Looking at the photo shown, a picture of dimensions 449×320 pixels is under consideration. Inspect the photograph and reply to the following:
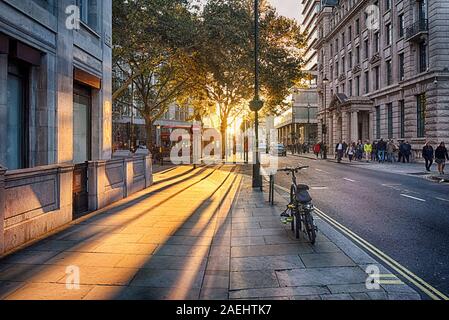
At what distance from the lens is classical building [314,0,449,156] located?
27.7 metres

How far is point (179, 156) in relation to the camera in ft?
137

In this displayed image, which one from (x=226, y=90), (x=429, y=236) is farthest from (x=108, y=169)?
(x=226, y=90)

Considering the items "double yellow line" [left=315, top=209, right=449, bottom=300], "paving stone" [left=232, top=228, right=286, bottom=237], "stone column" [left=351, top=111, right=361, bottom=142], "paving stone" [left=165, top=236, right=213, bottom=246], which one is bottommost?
"double yellow line" [left=315, top=209, right=449, bottom=300]

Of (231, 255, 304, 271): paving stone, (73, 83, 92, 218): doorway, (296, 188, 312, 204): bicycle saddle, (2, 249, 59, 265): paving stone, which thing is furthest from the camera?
(73, 83, 92, 218): doorway

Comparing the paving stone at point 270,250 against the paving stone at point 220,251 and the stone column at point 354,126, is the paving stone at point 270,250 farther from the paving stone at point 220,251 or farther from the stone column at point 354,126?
the stone column at point 354,126

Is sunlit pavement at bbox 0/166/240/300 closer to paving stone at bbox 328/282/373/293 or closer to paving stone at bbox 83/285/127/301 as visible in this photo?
paving stone at bbox 83/285/127/301

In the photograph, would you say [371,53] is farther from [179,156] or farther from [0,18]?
[0,18]

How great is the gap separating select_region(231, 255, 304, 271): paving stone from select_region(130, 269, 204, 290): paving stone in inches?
25.0

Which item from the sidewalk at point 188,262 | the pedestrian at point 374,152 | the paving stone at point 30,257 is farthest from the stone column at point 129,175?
the pedestrian at point 374,152

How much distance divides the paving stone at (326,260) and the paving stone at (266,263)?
4.8 inches

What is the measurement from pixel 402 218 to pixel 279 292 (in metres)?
5.61

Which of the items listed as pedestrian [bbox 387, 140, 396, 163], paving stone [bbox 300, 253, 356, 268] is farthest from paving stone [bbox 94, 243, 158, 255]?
pedestrian [bbox 387, 140, 396, 163]

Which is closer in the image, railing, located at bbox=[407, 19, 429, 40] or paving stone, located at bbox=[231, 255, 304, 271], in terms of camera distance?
paving stone, located at bbox=[231, 255, 304, 271]

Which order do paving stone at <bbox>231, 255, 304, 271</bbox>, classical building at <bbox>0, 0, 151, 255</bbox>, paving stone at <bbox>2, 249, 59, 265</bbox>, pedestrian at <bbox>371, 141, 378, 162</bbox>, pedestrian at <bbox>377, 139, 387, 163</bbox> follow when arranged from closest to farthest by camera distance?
paving stone at <bbox>231, 255, 304, 271</bbox> → paving stone at <bbox>2, 249, 59, 265</bbox> → classical building at <bbox>0, 0, 151, 255</bbox> → pedestrian at <bbox>377, 139, 387, 163</bbox> → pedestrian at <bbox>371, 141, 378, 162</bbox>
